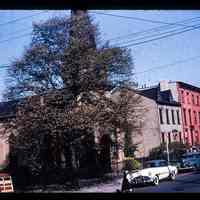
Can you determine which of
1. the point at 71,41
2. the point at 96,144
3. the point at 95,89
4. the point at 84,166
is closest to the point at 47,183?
the point at 84,166

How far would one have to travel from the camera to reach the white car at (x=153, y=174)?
6883mm

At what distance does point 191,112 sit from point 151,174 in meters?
2.31

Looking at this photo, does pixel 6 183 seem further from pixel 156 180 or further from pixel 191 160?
pixel 191 160

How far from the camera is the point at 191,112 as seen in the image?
8742 millimetres

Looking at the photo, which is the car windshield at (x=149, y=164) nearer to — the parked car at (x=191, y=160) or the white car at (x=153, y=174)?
the white car at (x=153, y=174)

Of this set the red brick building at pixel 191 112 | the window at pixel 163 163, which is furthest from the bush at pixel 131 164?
the red brick building at pixel 191 112

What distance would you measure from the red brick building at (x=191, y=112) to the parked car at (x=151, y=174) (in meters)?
1.07

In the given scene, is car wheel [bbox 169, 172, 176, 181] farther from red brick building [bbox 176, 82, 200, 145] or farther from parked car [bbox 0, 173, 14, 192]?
parked car [bbox 0, 173, 14, 192]

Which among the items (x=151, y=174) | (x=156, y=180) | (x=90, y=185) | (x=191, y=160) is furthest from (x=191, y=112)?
(x=90, y=185)

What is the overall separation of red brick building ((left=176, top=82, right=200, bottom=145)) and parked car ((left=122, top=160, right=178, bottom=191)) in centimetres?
107

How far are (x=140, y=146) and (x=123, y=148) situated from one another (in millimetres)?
699

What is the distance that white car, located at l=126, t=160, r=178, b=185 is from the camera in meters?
6.88
